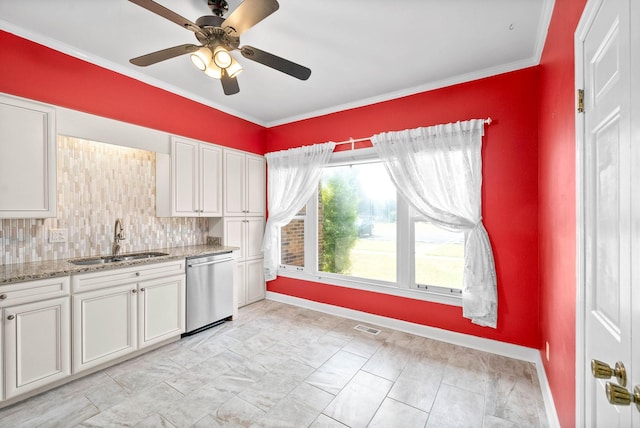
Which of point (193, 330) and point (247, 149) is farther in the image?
point (247, 149)

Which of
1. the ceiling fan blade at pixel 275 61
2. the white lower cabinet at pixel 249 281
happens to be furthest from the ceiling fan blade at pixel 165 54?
the white lower cabinet at pixel 249 281

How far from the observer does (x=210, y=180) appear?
3.53m

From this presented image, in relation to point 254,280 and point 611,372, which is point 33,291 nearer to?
point 254,280

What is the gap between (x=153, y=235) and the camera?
3270mm

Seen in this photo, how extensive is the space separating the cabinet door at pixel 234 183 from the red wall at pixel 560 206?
3.41 m

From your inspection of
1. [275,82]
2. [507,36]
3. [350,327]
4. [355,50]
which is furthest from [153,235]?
[507,36]

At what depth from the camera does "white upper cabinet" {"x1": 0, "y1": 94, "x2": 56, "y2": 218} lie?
204 centimetres

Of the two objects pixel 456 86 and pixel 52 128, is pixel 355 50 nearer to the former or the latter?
pixel 456 86

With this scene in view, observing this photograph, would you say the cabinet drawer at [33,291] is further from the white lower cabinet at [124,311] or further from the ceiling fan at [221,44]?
the ceiling fan at [221,44]

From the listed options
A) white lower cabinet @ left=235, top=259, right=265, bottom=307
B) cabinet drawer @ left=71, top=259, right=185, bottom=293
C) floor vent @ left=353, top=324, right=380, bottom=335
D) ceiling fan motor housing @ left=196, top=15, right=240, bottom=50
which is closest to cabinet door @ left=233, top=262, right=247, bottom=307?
white lower cabinet @ left=235, top=259, right=265, bottom=307

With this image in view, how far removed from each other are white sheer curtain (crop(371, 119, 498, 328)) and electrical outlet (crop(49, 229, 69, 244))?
133 inches

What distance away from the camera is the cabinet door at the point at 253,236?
4.06 meters

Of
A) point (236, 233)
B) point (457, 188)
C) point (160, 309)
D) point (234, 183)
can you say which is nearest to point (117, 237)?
point (160, 309)

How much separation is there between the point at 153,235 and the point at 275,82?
7.52 ft
